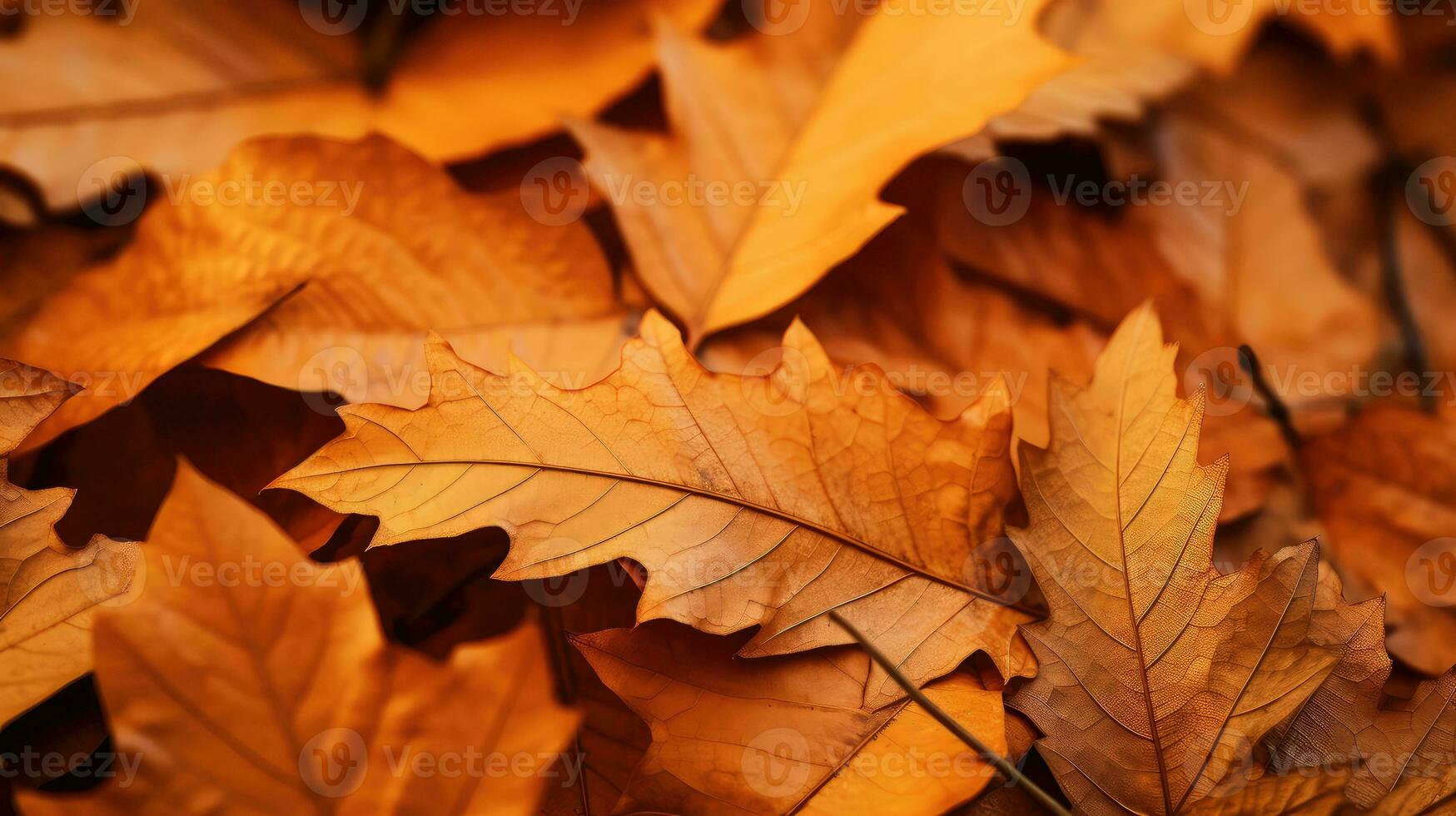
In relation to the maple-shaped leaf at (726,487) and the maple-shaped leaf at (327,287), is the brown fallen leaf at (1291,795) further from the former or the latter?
the maple-shaped leaf at (327,287)

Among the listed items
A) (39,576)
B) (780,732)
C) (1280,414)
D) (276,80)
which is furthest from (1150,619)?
(276,80)

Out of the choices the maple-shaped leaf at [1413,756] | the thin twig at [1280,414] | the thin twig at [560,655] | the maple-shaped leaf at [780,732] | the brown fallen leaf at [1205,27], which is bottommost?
the thin twig at [560,655]

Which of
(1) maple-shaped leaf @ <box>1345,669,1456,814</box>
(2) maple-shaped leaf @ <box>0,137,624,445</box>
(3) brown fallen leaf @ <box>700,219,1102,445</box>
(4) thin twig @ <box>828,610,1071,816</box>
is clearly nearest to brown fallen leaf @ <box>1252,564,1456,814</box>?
(1) maple-shaped leaf @ <box>1345,669,1456,814</box>

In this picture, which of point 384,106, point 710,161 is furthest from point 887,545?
point 384,106

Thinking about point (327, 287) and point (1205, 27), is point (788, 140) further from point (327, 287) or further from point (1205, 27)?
point (1205, 27)

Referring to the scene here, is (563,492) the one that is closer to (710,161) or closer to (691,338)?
(691,338)

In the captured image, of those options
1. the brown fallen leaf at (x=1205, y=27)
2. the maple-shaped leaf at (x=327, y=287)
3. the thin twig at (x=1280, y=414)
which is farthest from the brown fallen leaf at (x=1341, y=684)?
the brown fallen leaf at (x=1205, y=27)
